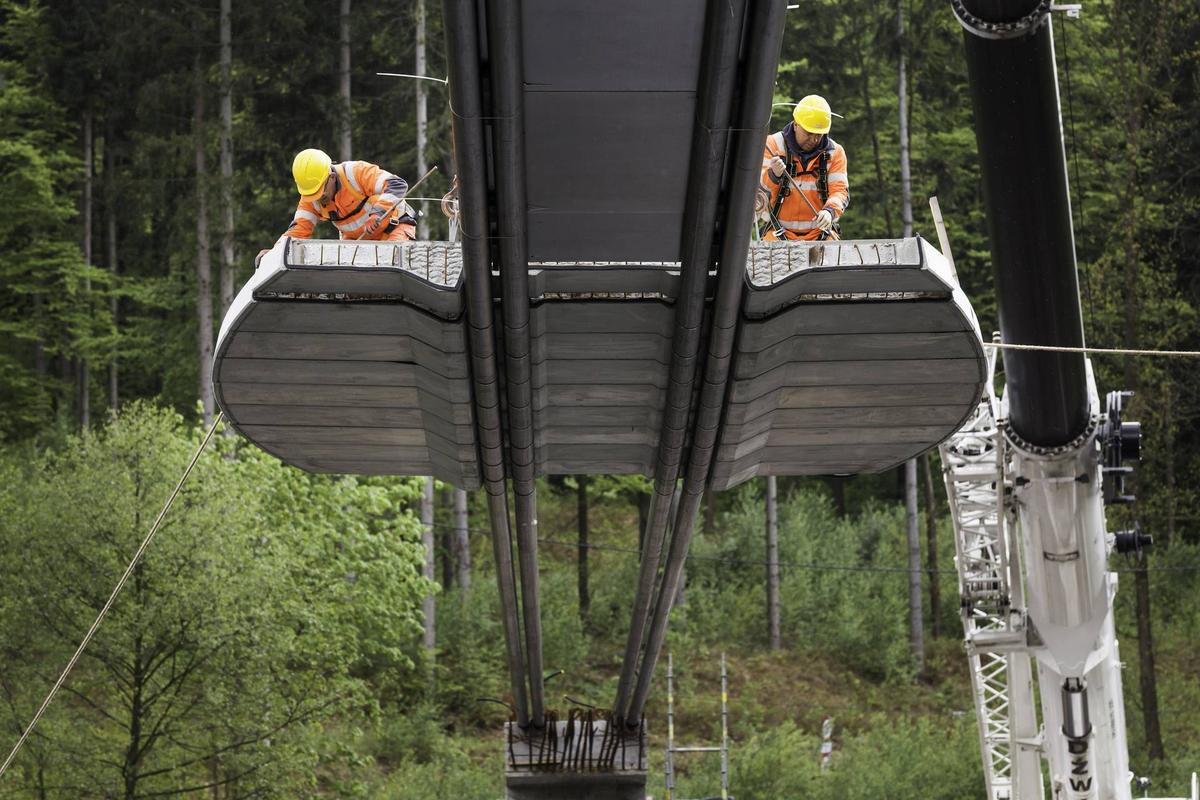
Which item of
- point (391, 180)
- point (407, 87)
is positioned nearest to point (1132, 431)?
point (391, 180)

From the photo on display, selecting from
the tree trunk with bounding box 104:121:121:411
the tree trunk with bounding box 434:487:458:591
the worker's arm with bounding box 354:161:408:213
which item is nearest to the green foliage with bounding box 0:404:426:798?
the worker's arm with bounding box 354:161:408:213

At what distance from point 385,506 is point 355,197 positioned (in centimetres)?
1674

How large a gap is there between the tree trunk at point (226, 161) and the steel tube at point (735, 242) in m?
21.8

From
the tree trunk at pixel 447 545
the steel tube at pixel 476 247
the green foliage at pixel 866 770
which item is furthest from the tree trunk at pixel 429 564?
the steel tube at pixel 476 247

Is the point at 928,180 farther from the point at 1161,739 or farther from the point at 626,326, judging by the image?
the point at 626,326

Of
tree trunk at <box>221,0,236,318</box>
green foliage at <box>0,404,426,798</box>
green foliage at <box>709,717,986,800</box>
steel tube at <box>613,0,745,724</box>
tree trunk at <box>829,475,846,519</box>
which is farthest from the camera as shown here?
tree trunk at <box>829,475,846,519</box>

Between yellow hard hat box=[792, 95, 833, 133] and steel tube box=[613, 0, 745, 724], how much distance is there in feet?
8.73

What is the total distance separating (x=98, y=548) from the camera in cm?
2261

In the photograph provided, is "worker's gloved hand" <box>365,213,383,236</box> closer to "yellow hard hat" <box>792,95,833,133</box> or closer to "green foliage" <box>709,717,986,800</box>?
"yellow hard hat" <box>792,95,833,133</box>

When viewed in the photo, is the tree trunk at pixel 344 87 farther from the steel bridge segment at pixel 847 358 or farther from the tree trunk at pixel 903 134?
the steel bridge segment at pixel 847 358

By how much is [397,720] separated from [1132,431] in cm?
1955

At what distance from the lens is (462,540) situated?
33219mm

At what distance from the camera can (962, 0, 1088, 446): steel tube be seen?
10.6m

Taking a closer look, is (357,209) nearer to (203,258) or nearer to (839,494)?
(203,258)
